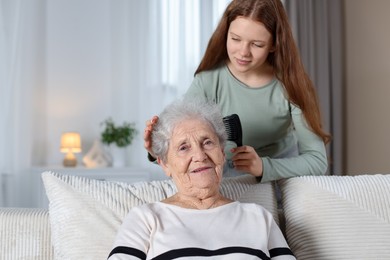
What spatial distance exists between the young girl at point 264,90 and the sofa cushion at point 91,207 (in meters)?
0.21

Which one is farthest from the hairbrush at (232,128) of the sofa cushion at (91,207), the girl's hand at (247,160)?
the sofa cushion at (91,207)

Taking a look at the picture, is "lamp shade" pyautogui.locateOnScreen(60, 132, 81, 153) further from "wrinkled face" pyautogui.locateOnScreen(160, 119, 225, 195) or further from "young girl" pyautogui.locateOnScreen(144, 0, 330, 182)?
"wrinkled face" pyautogui.locateOnScreen(160, 119, 225, 195)

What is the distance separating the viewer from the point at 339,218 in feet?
6.02

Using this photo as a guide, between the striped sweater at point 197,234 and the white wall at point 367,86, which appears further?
the white wall at point 367,86

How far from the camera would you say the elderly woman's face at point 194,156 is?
169 centimetres

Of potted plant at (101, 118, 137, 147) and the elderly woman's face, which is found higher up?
the elderly woman's face

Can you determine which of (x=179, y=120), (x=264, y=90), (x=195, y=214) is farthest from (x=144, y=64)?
(x=195, y=214)

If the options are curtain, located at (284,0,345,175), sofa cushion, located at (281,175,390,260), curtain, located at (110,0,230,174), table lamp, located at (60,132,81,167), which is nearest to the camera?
sofa cushion, located at (281,175,390,260)

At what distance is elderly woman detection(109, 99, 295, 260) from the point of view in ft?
5.13

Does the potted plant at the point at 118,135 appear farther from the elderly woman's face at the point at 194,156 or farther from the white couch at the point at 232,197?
the elderly woman's face at the point at 194,156

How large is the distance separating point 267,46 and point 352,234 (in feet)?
2.13

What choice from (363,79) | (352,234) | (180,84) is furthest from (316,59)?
(352,234)

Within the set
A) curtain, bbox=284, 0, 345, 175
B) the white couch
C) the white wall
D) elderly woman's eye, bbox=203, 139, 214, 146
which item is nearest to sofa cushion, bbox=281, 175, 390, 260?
the white couch

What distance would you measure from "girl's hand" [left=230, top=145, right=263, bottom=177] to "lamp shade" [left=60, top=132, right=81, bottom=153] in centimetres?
297
